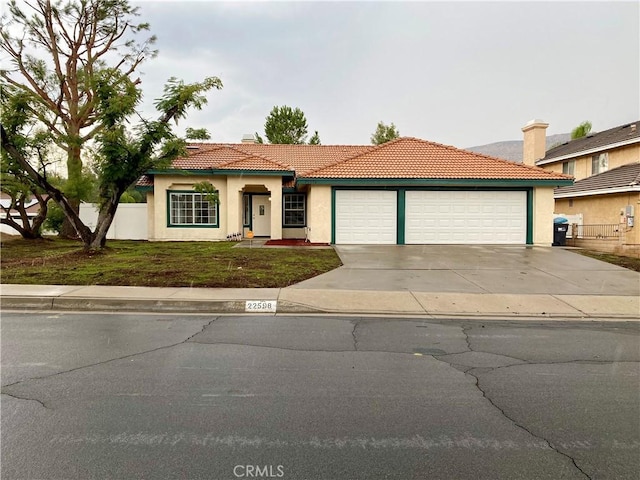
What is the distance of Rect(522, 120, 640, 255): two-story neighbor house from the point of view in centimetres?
2111

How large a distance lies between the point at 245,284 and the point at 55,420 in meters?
6.32

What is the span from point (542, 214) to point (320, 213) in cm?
981

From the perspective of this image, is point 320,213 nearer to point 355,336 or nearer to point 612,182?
point 355,336

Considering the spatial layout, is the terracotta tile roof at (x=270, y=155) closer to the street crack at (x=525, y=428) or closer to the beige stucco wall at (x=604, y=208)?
the beige stucco wall at (x=604, y=208)

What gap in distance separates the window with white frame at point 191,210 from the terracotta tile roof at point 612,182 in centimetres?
1963

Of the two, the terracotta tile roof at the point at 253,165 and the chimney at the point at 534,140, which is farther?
the chimney at the point at 534,140

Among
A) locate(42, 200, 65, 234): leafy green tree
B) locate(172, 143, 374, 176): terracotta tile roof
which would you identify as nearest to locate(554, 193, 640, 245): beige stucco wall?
locate(172, 143, 374, 176): terracotta tile roof

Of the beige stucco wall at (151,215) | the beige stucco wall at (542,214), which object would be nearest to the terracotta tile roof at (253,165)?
the beige stucco wall at (151,215)

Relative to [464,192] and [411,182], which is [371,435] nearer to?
[411,182]

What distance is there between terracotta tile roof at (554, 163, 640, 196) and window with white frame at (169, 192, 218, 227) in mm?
19629

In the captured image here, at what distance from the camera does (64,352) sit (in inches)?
214

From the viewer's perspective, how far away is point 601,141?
27875 millimetres

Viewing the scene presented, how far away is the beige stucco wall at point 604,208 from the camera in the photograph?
69.6 feet

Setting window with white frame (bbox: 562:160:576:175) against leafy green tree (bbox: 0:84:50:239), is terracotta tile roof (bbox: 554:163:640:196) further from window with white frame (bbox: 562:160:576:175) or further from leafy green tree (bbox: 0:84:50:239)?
leafy green tree (bbox: 0:84:50:239)
